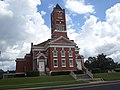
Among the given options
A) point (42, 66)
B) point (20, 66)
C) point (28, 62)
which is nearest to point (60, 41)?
point (42, 66)

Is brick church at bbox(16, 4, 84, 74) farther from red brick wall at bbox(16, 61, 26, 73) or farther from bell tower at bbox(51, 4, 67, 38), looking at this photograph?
red brick wall at bbox(16, 61, 26, 73)

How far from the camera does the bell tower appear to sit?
56.7 metres

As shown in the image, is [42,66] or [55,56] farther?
[42,66]

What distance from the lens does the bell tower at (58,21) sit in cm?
5669

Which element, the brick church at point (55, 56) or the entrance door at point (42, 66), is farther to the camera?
the entrance door at point (42, 66)

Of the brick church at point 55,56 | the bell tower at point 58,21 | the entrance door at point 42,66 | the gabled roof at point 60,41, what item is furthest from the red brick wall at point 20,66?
the gabled roof at point 60,41

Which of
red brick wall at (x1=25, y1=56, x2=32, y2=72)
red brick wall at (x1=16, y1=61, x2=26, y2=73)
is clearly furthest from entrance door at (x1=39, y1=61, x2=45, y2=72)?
red brick wall at (x1=16, y1=61, x2=26, y2=73)

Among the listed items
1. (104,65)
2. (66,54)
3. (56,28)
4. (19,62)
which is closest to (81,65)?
(66,54)

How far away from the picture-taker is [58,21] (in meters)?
57.9

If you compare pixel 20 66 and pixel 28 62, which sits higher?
pixel 28 62

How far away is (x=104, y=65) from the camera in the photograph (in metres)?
82.3

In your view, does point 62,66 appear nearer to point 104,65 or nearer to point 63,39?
point 63,39

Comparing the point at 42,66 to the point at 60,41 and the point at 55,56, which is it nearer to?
the point at 55,56

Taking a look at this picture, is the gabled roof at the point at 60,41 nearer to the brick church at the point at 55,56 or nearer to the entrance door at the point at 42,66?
the brick church at the point at 55,56
